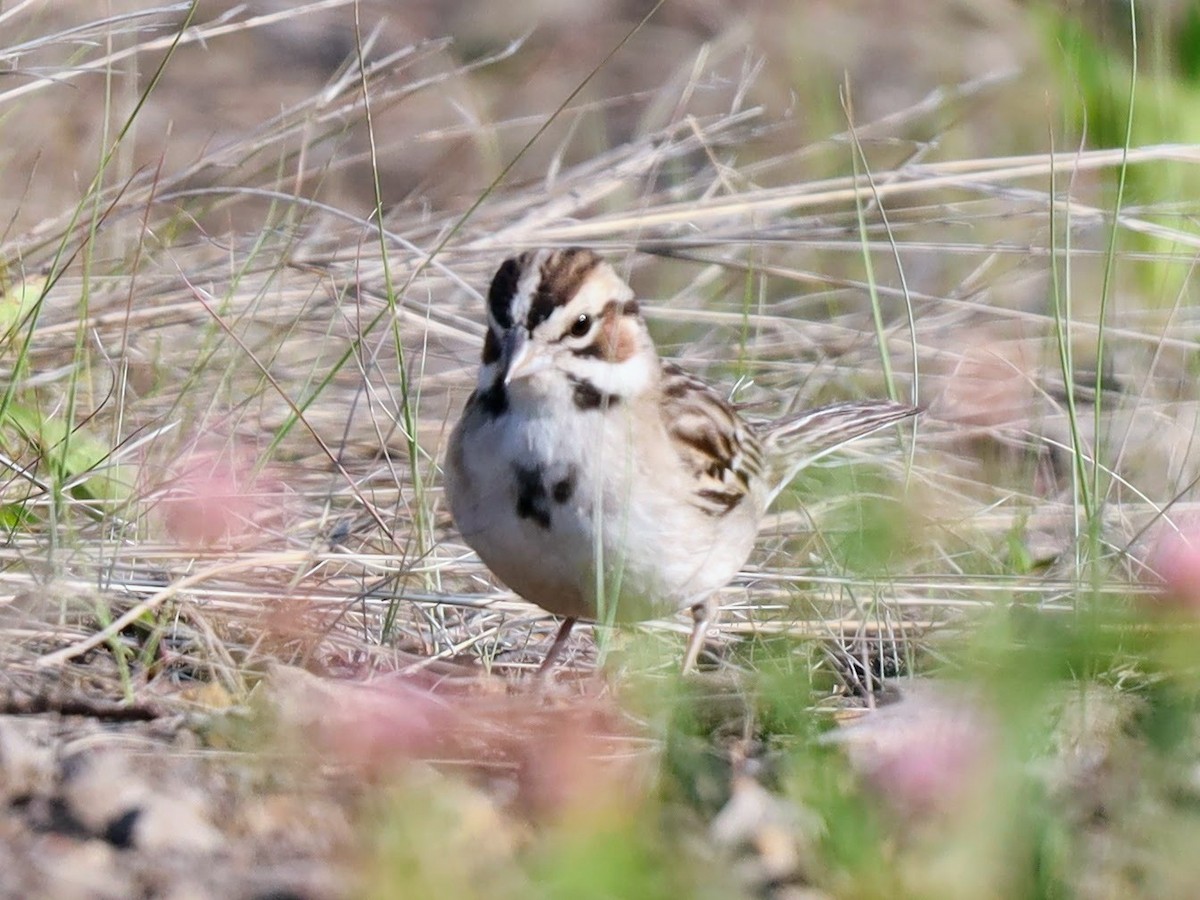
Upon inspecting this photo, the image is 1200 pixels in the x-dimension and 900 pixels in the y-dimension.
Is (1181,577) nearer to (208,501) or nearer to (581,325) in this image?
(581,325)

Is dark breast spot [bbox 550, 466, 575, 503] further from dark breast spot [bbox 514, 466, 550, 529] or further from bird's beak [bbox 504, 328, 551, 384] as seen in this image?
bird's beak [bbox 504, 328, 551, 384]

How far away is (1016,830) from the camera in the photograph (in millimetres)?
2391

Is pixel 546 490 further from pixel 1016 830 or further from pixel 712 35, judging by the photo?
pixel 712 35

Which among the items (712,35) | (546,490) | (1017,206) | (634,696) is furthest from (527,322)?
(712,35)

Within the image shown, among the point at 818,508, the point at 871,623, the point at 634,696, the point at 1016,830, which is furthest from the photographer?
the point at 818,508

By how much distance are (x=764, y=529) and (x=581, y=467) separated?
54.6 inches

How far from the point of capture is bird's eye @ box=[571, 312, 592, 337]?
4.06 m

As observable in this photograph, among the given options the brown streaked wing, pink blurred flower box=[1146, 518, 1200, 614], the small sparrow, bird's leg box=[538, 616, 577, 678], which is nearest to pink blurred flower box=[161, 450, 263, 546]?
the small sparrow

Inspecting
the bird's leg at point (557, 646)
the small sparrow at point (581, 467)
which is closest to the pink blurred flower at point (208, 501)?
the small sparrow at point (581, 467)

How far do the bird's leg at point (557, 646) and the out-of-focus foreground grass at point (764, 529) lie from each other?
0.08m

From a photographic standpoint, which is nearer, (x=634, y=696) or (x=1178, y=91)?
(x=634, y=696)

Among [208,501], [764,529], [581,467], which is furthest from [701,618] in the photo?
[208,501]

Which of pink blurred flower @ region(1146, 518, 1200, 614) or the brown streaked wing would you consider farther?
the brown streaked wing

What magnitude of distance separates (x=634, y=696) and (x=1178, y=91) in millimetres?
3733
